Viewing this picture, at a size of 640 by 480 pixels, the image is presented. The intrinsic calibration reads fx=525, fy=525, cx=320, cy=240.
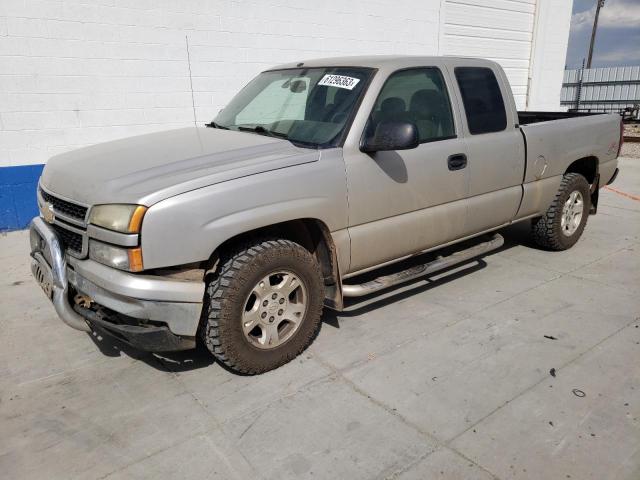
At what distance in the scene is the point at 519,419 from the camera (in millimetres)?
2840

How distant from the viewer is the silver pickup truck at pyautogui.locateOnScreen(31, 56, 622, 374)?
2.79 meters

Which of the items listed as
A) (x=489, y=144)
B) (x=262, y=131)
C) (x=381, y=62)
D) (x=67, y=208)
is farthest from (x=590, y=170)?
(x=67, y=208)

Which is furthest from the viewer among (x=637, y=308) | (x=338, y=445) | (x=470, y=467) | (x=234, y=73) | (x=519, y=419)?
(x=234, y=73)

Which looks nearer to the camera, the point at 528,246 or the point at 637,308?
the point at 637,308

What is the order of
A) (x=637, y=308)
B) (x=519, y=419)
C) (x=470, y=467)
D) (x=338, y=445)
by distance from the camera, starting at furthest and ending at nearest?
(x=637, y=308) → (x=519, y=419) → (x=338, y=445) → (x=470, y=467)

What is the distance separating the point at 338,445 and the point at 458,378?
0.96 m

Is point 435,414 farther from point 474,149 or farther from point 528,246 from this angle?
point 528,246

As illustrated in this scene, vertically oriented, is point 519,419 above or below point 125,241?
below

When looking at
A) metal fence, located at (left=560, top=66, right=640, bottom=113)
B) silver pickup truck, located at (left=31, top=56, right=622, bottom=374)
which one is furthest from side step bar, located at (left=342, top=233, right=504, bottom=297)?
metal fence, located at (left=560, top=66, right=640, bottom=113)

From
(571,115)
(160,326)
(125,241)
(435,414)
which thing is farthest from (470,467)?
(571,115)

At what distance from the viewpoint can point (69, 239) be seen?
3.16 metres

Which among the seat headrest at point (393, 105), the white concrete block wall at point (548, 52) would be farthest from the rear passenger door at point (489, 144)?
the white concrete block wall at point (548, 52)

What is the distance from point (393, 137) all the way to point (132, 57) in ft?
16.3

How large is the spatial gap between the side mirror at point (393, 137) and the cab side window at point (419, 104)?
127mm
